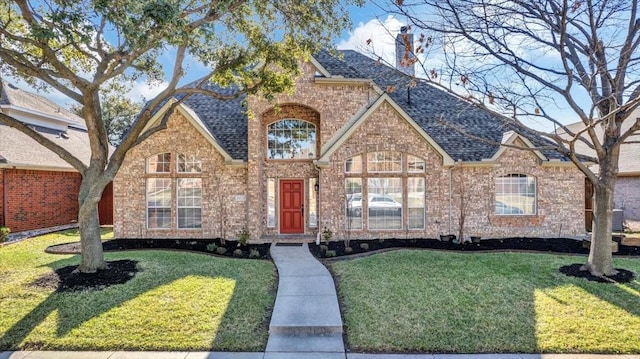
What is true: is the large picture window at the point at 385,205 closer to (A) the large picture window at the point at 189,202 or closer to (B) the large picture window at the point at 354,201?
(B) the large picture window at the point at 354,201

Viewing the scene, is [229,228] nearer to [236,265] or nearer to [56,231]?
[236,265]

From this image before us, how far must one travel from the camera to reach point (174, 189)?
1351cm

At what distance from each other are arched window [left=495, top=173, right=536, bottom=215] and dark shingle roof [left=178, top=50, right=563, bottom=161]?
1.22 m

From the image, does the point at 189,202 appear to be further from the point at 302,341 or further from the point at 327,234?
the point at 302,341

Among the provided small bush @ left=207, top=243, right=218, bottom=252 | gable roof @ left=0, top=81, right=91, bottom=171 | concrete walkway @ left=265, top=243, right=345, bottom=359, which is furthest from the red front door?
gable roof @ left=0, top=81, right=91, bottom=171

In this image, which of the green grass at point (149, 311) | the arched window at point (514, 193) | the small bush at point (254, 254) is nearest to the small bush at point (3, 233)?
the green grass at point (149, 311)

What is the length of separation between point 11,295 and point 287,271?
5762mm

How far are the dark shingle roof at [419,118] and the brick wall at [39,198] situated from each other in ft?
25.1

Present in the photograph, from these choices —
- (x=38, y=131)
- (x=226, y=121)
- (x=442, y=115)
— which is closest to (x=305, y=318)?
(x=442, y=115)

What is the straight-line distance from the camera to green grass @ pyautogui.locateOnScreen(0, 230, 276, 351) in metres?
5.27

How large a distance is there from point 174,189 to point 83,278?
602 cm

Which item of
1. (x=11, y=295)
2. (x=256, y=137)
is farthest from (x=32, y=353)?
(x=256, y=137)

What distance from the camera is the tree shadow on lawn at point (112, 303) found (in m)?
5.27

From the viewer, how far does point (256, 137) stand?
13344 mm
